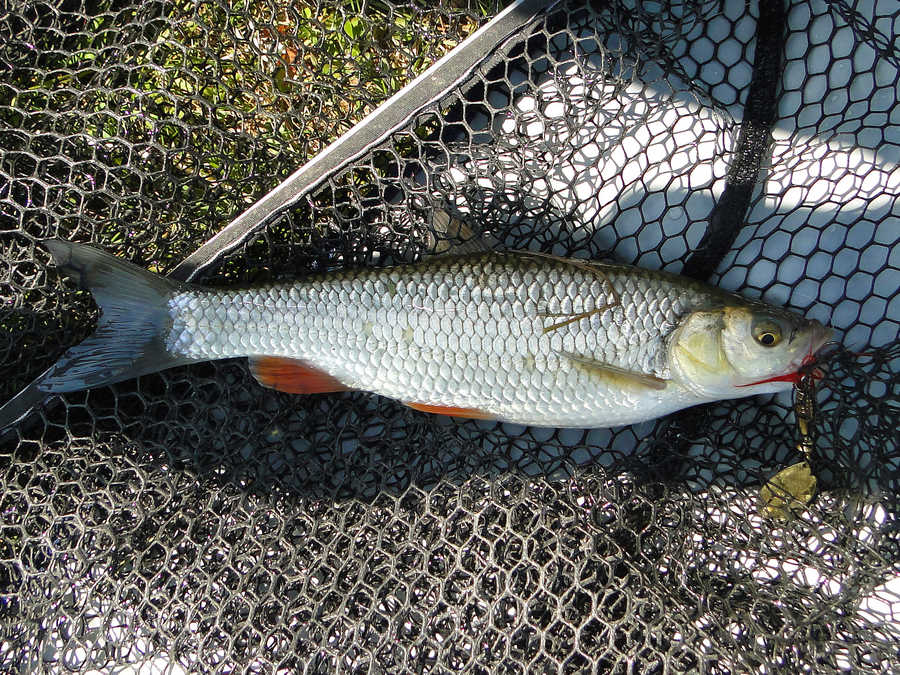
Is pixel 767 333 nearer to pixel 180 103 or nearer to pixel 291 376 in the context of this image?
pixel 291 376

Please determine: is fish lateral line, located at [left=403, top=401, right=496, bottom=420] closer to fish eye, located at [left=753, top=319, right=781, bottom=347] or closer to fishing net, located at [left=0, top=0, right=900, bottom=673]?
fishing net, located at [left=0, top=0, right=900, bottom=673]

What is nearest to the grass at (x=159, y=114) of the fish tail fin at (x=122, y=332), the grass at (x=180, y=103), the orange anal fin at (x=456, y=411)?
the grass at (x=180, y=103)

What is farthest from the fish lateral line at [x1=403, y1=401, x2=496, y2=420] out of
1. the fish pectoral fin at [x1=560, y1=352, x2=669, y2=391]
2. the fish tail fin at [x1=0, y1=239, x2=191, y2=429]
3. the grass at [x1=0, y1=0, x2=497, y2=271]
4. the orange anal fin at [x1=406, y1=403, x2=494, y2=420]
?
the grass at [x1=0, y1=0, x2=497, y2=271]

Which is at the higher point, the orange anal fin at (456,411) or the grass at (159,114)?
the grass at (159,114)

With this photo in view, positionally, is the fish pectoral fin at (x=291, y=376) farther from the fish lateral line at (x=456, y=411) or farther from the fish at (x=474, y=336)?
the fish lateral line at (x=456, y=411)

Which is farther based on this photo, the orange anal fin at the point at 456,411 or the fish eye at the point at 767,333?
the orange anal fin at the point at 456,411
